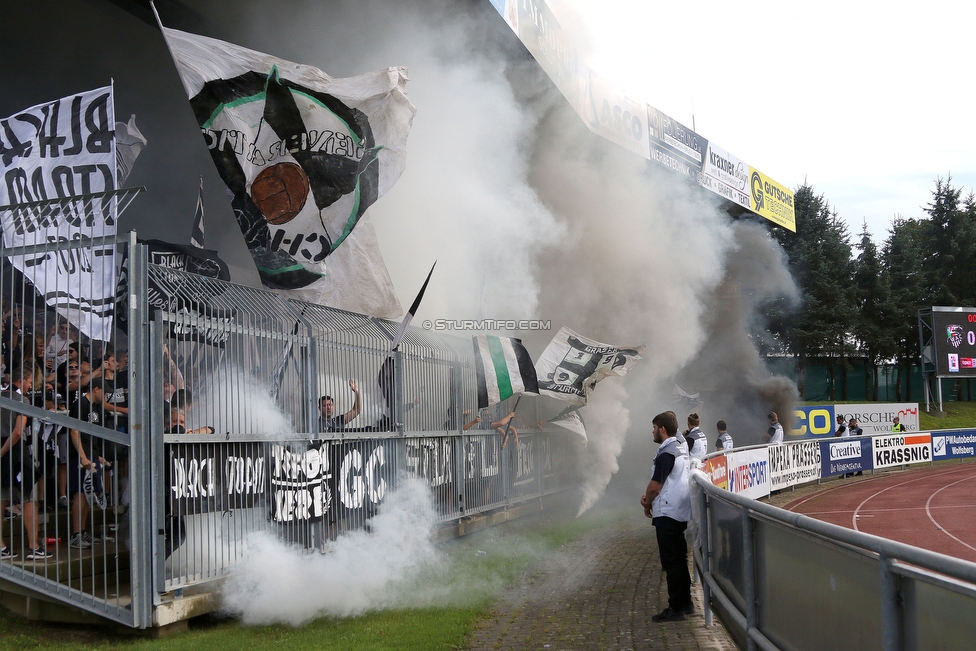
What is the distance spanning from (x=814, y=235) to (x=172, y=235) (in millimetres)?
41757

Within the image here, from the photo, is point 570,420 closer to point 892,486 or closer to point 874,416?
point 892,486

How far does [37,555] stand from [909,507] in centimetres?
1689

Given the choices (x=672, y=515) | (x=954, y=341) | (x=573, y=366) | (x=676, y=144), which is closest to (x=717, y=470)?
(x=573, y=366)

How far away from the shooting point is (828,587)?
12.1ft

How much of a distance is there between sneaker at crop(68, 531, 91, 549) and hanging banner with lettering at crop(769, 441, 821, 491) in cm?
1550

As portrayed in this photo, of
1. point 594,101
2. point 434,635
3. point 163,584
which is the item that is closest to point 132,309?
point 163,584

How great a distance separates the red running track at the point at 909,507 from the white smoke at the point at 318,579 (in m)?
6.76

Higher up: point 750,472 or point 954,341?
point 954,341

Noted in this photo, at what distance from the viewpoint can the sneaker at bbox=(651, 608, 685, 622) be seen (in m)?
7.05

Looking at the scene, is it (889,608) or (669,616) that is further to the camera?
(669,616)

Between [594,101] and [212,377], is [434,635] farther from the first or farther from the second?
[594,101]

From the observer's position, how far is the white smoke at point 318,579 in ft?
22.8

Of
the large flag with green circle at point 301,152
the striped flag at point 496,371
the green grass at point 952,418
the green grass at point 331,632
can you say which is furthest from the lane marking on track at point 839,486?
the green grass at point 952,418

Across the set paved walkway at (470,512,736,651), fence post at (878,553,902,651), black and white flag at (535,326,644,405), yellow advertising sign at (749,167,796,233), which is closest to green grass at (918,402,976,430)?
yellow advertising sign at (749,167,796,233)
